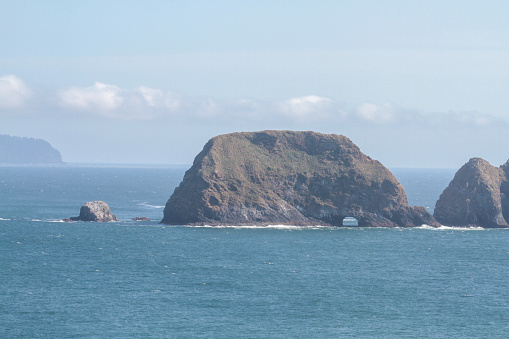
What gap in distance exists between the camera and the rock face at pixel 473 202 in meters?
142

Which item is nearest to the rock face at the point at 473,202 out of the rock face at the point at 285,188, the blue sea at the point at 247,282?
the rock face at the point at 285,188

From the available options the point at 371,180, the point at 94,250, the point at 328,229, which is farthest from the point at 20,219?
the point at 371,180

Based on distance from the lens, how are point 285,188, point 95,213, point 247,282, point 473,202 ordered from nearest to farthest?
1. point 247,282
2. point 95,213
3. point 473,202
4. point 285,188

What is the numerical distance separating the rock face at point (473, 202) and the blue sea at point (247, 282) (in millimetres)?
8770

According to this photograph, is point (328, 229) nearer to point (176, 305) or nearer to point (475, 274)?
point (475, 274)

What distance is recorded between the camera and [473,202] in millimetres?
141875

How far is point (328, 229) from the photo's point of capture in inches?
5404

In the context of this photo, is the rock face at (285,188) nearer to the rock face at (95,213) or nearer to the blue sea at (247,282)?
the blue sea at (247,282)

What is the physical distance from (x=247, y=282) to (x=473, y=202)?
75699mm

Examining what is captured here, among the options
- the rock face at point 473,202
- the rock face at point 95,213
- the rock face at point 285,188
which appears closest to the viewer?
the rock face at point 285,188

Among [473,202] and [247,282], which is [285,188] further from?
[247,282]

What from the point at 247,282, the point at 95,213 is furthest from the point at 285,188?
the point at 247,282

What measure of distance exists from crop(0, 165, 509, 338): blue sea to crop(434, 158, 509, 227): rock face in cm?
877

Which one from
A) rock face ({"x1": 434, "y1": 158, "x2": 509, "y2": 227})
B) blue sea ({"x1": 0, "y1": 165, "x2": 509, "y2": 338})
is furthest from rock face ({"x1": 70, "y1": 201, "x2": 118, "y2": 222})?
rock face ({"x1": 434, "y1": 158, "x2": 509, "y2": 227})
